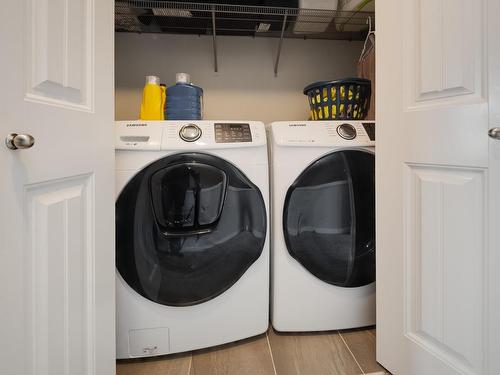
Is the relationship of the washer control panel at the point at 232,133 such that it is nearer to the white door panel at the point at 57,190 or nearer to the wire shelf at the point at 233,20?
the white door panel at the point at 57,190

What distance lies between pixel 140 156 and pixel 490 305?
1.08 metres

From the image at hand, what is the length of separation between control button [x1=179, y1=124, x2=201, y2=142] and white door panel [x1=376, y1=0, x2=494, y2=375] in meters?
0.64

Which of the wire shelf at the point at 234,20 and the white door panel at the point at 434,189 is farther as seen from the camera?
the wire shelf at the point at 234,20

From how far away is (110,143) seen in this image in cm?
79

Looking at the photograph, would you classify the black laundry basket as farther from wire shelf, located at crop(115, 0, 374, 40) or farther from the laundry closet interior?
wire shelf, located at crop(115, 0, 374, 40)

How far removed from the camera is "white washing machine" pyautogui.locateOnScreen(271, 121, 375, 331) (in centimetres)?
105

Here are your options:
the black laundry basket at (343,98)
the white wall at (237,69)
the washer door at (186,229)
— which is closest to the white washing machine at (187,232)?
the washer door at (186,229)

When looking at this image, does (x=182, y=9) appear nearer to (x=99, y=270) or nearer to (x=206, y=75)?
(x=206, y=75)

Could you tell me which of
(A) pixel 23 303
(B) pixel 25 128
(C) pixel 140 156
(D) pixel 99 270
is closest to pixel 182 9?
(C) pixel 140 156

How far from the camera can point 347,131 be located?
1.08 metres

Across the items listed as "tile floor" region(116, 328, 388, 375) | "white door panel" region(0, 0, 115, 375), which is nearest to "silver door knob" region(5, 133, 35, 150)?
"white door panel" region(0, 0, 115, 375)

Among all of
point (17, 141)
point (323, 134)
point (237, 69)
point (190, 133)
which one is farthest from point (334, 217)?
point (237, 69)

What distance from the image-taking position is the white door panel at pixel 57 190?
46cm

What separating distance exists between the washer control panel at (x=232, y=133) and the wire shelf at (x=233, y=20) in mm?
729
